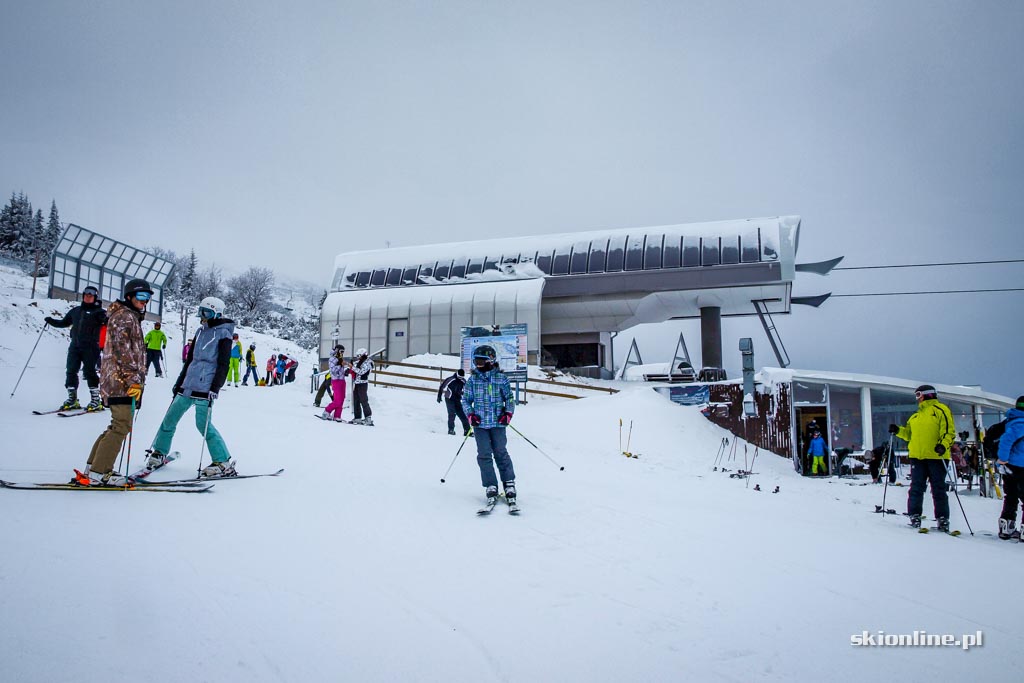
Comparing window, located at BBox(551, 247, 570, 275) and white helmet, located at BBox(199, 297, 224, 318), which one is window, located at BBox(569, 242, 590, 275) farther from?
white helmet, located at BBox(199, 297, 224, 318)

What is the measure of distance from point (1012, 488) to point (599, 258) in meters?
22.9

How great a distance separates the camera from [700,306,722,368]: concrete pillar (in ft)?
93.6

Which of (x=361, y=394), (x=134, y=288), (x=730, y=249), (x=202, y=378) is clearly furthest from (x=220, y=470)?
(x=730, y=249)

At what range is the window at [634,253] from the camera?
92.1 feet

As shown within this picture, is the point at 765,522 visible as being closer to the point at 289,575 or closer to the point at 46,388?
the point at 289,575

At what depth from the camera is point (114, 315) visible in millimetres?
5496


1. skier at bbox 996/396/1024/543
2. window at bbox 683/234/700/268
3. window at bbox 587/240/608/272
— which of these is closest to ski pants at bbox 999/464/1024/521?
skier at bbox 996/396/1024/543

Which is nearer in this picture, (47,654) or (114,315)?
(47,654)

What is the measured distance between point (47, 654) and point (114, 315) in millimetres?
3757

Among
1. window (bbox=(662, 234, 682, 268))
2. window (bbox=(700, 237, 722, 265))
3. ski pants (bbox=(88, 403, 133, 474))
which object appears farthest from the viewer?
window (bbox=(662, 234, 682, 268))

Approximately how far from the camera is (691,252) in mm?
27438

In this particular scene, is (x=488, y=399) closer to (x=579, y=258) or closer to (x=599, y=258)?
(x=599, y=258)

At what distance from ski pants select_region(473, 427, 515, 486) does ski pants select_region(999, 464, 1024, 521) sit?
547cm

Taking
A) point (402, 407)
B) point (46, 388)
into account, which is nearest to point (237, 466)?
point (46, 388)
